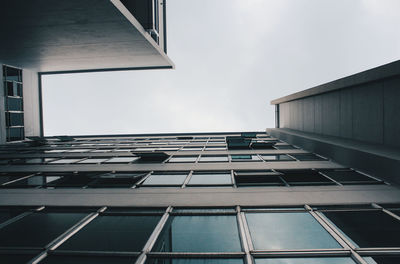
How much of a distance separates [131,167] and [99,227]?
7.65 m

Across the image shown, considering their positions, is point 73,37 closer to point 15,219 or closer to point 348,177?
point 15,219

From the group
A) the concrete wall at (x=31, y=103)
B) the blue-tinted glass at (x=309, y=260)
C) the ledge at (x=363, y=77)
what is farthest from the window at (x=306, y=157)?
the concrete wall at (x=31, y=103)

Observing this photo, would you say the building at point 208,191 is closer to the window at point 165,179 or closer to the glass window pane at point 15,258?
the glass window pane at point 15,258

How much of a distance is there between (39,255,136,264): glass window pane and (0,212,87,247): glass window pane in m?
0.73

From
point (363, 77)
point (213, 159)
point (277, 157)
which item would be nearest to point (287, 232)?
point (213, 159)

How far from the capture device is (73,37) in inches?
819

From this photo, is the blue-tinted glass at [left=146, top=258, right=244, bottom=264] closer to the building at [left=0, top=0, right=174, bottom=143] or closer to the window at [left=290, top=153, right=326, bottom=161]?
the window at [left=290, top=153, right=326, bottom=161]

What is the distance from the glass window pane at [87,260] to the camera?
5.84m

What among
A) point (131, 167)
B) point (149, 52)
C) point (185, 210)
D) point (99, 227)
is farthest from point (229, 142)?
point (99, 227)

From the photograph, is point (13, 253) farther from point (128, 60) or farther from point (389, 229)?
point (128, 60)

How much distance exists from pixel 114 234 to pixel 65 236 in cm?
126

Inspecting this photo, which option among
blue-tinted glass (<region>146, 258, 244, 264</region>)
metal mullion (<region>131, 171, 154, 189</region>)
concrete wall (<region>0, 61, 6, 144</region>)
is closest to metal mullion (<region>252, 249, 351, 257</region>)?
blue-tinted glass (<region>146, 258, 244, 264</region>)

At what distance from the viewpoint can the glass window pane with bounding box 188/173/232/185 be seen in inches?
475

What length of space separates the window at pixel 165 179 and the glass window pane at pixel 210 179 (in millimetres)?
561
